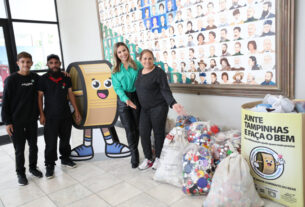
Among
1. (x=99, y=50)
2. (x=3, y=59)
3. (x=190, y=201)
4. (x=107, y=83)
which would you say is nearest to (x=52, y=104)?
(x=107, y=83)

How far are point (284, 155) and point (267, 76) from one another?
71 centimetres

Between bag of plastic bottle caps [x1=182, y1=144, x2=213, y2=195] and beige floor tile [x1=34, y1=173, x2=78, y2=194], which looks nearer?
bag of plastic bottle caps [x1=182, y1=144, x2=213, y2=195]

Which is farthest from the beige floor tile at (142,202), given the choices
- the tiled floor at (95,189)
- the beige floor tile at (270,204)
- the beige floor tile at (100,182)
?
the beige floor tile at (270,204)

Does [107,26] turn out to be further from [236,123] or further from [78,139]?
[236,123]

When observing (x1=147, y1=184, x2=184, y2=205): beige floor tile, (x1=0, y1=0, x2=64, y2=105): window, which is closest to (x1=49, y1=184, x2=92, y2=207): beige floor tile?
(x1=147, y1=184, x2=184, y2=205): beige floor tile

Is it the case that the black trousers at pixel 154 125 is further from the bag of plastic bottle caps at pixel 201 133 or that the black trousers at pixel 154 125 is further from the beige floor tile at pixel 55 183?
the beige floor tile at pixel 55 183

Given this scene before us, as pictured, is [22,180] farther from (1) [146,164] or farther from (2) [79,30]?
(2) [79,30]

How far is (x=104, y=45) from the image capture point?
12.8ft

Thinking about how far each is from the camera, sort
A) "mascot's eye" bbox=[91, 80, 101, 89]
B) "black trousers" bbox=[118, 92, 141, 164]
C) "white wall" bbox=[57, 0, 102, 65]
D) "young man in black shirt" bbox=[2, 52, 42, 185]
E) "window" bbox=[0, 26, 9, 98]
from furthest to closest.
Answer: "window" bbox=[0, 26, 9, 98] < "white wall" bbox=[57, 0, 102, 65] < "mascot's eye" bbox=[91, 80, 101, 89] < "black trousers" bbox=[118, 92, 141, 164] < "young man in black shirt" bbox=[2, 52, 42, 185]

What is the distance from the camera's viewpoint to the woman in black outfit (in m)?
2.23

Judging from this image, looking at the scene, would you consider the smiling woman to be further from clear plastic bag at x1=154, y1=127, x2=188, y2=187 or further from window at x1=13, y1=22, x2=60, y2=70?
window at x1=13, y1=22, x2=60, y2=70

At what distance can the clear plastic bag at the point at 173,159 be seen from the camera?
2.06 m

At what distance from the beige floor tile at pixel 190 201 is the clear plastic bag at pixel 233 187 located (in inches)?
4.4

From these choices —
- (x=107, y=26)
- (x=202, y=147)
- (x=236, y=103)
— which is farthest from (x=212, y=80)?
(x=107, y=26)
